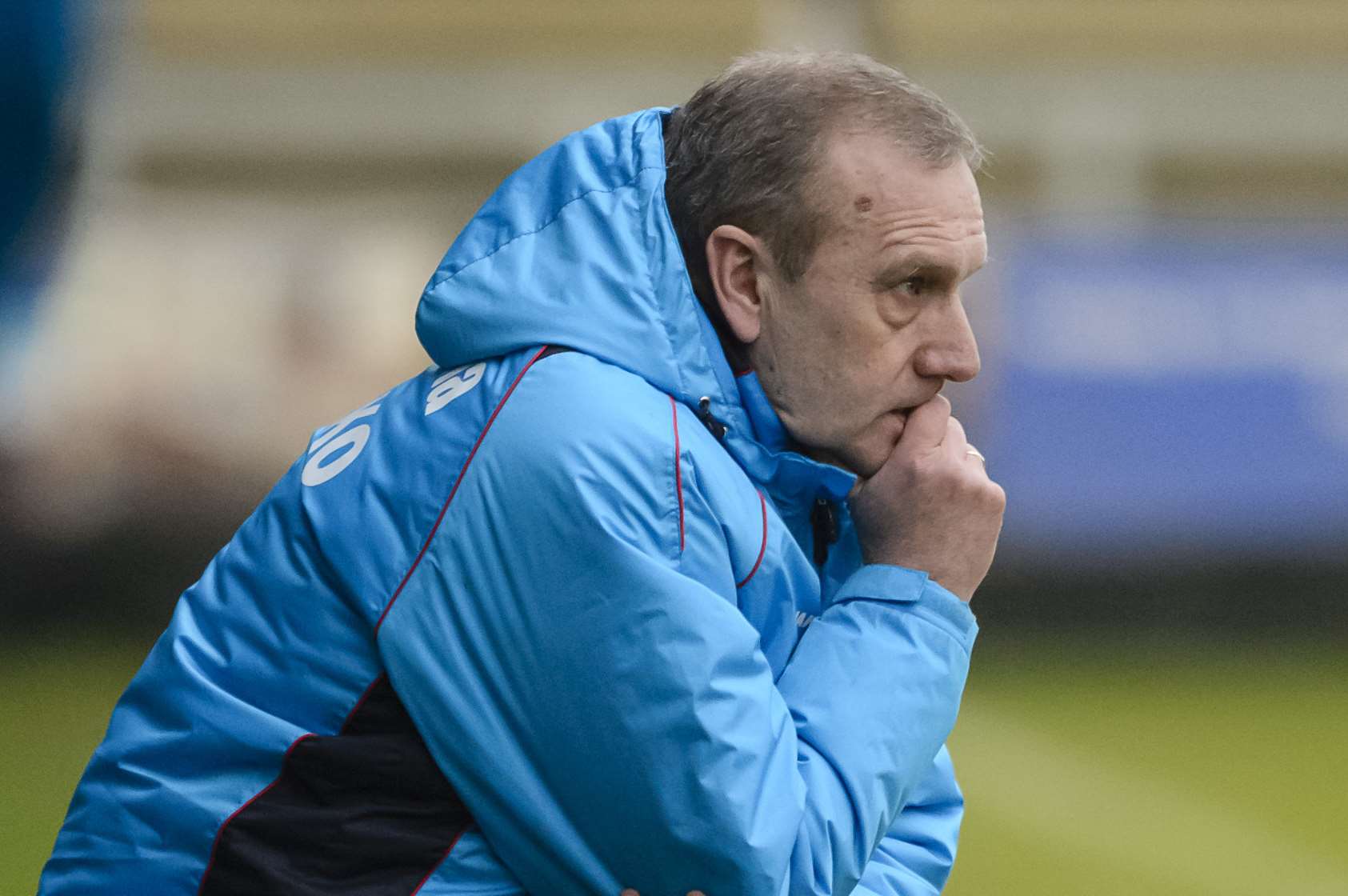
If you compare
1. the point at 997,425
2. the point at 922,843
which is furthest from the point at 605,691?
the point at 997,425

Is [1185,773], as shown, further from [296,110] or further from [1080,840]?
[296,110]

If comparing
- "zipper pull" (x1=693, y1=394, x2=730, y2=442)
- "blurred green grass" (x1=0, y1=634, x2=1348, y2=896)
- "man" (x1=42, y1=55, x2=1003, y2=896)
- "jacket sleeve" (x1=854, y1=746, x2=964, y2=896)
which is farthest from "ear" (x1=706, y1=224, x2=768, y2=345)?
"blurred green grass" (x1=0, y1=634, x2=1348, y2=896)

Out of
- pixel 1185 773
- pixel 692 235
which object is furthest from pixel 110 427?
pixel 692 235

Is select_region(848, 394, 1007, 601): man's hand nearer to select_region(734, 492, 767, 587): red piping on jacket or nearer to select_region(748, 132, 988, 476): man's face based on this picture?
select_region(748, 132, 988, 476): man's face

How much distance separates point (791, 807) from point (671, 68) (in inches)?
587

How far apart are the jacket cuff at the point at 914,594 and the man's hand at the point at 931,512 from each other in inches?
1.1

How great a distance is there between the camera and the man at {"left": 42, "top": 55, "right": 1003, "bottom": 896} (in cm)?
168

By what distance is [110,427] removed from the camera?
1054 centimetres

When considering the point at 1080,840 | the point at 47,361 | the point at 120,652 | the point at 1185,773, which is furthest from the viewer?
the point at 47,361

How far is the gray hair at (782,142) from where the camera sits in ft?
6.37

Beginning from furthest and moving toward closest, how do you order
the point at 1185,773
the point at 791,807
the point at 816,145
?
the point at 1185,773 < the point at 816,145 < the point at 791,807

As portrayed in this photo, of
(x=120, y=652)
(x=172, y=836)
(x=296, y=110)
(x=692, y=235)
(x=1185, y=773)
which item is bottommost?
(x=120, y=652)

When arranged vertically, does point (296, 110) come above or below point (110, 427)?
above

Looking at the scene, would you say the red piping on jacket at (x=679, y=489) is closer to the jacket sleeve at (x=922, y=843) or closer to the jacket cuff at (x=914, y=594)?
the jacket cuff at (x=914, y=594)
